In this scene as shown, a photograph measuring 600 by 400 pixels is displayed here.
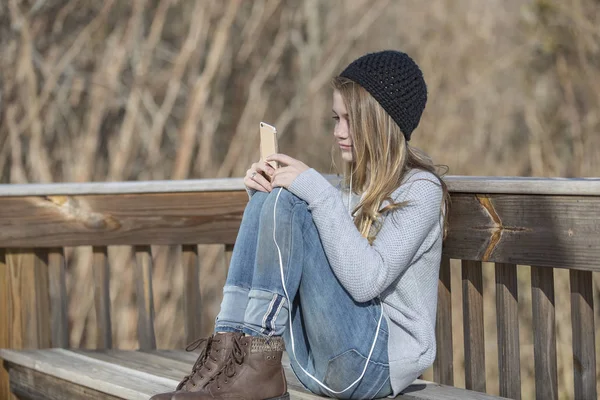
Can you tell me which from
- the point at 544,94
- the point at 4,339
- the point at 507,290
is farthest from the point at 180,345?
the point at 507,290

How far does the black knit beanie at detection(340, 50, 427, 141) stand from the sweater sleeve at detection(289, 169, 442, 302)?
0.17 m

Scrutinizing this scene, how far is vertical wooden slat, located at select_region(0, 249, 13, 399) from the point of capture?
121 inches

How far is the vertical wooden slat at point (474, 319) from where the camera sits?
2305 mm

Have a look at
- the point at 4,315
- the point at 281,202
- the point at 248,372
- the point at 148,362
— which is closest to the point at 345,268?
the point at 281,202

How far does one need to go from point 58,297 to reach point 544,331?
1663 millimetres

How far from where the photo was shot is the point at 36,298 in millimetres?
3068

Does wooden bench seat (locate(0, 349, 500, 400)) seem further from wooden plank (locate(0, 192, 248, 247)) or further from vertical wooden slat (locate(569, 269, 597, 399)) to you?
wooden plank (locate(0, 192, 248, 247))

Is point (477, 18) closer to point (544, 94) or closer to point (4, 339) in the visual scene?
point (544, 94)

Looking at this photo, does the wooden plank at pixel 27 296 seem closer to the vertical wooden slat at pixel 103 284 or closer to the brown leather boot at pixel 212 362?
the vertical wooden slat at pixel 103 284

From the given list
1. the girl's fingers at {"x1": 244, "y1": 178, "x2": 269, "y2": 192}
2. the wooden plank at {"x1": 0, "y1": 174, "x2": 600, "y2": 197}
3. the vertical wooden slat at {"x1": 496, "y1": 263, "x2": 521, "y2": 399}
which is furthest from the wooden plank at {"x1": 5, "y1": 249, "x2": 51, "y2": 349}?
the vertical wooden slat at {"x1": 496, "y1": 263, "x2": 521, "y2": 399}

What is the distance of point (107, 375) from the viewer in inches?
100

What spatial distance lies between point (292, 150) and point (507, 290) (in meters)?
3.83

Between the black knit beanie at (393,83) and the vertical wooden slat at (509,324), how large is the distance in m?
0.42

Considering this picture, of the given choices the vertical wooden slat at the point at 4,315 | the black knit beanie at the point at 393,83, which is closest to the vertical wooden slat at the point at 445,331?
the black knit beanie at the point at 393,83
